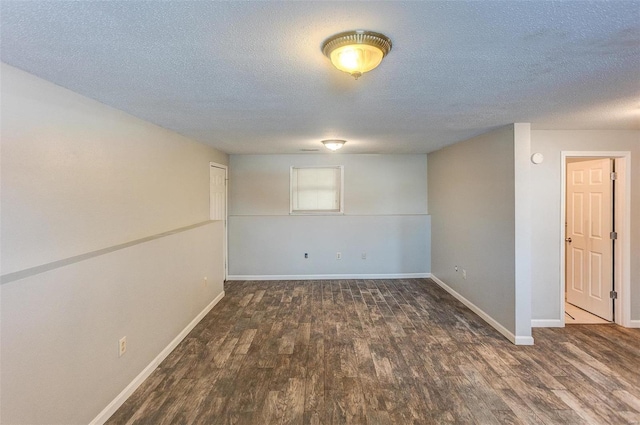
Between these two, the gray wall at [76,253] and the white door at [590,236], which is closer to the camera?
the gray wall at [76,253]

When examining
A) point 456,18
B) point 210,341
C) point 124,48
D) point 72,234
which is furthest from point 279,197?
point 456,18

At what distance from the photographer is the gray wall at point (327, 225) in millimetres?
5824

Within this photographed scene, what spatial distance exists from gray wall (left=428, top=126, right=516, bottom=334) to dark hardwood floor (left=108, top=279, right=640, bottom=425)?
43 centimetres

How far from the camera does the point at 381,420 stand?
215 cm

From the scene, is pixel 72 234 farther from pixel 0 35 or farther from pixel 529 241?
pixel 529 241

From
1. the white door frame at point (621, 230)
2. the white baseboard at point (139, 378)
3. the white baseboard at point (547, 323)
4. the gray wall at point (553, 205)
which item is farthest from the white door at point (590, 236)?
the white baseboard at point (139, 378)

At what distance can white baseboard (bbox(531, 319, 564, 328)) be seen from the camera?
3.69 meters

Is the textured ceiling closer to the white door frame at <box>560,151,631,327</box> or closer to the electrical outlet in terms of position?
the white door frame at <box>560,151,631,327</box>

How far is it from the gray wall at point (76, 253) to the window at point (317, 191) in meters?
2.97

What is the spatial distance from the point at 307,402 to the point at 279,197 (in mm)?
3976

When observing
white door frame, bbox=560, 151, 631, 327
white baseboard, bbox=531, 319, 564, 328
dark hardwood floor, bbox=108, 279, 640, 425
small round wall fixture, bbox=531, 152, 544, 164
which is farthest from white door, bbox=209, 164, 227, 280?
white door frame, bbox=560, 151, 631, 327

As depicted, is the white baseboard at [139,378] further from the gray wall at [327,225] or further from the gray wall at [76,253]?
the gray wall at [327,225]

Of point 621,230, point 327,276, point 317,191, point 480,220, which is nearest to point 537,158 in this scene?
point 480,220

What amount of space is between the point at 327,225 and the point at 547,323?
3479 mm
